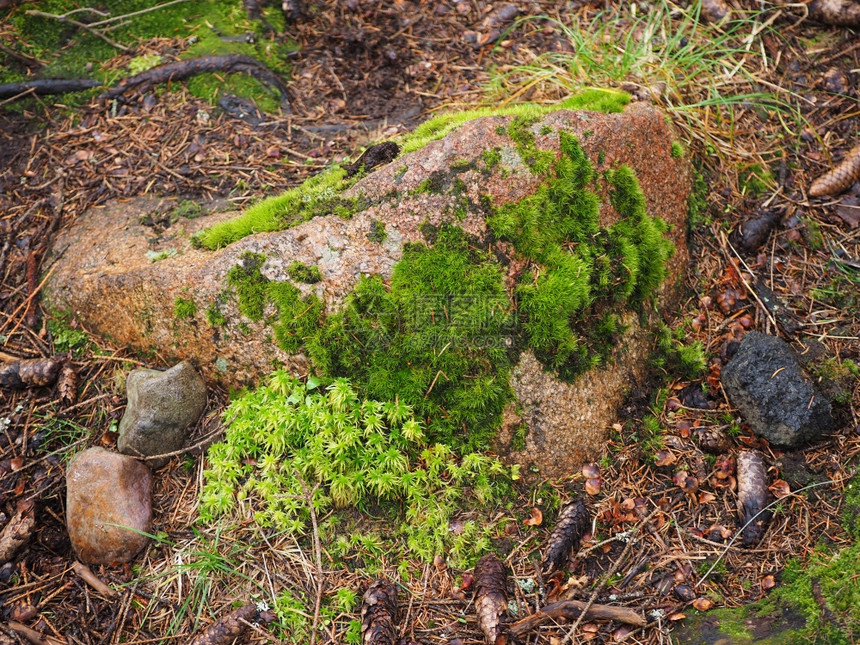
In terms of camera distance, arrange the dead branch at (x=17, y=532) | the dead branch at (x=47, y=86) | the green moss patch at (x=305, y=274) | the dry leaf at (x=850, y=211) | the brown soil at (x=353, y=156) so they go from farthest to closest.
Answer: the dead branch at (x=47, y=86), the dry leaf at (x=850, y=211), the green moss patch at (x=305, y=274), the dead branch at (x=17, y=532), the brown soil at (x=353, y=156)

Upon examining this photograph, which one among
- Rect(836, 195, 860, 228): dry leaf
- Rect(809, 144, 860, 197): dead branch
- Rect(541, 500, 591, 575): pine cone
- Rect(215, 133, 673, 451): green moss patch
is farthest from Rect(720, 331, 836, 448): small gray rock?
Rect(809, 144, 860, 197): dead branch

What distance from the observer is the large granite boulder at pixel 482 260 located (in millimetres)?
3857

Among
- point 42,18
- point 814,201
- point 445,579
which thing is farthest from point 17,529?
point 814,201

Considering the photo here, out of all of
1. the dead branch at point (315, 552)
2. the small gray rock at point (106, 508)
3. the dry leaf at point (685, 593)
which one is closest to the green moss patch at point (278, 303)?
the dead branch at point (315, 552)

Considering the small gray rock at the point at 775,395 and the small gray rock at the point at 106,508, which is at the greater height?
the small gray rock at the point at 106,508

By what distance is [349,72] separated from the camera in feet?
20.9

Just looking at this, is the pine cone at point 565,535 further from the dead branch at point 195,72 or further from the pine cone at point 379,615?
the dead branch at point 195,72

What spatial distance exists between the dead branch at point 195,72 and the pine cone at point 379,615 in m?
4.83

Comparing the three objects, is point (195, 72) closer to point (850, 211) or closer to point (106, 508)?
point (106, 508)

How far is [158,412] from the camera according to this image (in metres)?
3.92

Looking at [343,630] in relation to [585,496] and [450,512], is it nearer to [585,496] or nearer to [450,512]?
[450,512]

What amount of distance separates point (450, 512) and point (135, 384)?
236cm

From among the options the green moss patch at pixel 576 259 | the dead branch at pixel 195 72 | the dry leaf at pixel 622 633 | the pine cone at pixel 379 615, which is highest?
the dead branch at pixel 195 72

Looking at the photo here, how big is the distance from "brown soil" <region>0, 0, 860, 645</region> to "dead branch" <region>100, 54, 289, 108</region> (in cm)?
20
